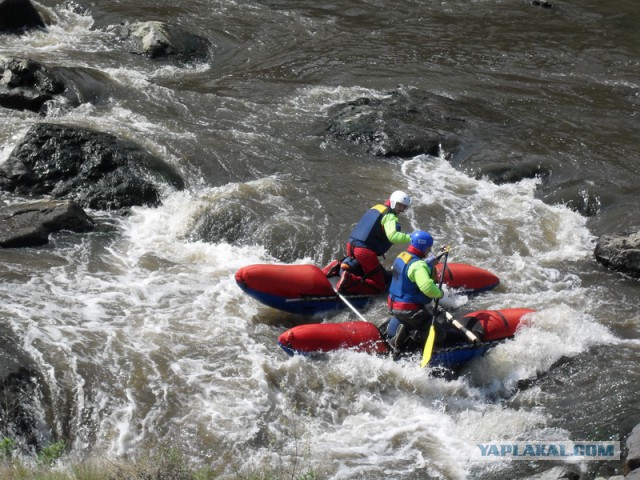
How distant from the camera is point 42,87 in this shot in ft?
39.0

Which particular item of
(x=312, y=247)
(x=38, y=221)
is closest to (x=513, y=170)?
(x=312, y=247)

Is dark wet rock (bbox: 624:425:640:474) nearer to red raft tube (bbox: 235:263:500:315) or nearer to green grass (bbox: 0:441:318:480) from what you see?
green grass (bbox: 0:441:318:480)

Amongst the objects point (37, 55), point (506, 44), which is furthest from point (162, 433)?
point (506, 44)

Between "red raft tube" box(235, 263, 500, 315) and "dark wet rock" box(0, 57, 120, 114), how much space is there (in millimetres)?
5470

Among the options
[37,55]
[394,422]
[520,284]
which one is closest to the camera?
[394,422]

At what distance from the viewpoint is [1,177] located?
32.5 ft

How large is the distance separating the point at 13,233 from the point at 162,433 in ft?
12.2

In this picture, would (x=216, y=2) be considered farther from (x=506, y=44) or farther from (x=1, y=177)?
(x=1, y=177)

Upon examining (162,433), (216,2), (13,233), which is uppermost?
(216,2)

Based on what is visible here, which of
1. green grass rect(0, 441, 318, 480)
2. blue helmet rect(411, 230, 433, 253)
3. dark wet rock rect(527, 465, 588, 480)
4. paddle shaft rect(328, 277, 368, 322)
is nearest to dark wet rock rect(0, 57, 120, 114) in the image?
paddle shaft rect(328, 277, 368, 322)

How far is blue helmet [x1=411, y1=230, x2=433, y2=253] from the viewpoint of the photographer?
24.2 feet

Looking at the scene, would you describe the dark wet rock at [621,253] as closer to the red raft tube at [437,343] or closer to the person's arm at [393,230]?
the red raft tube at [437,343]

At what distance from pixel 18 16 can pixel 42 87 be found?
4.04m

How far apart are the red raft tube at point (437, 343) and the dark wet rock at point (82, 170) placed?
3724 mm
